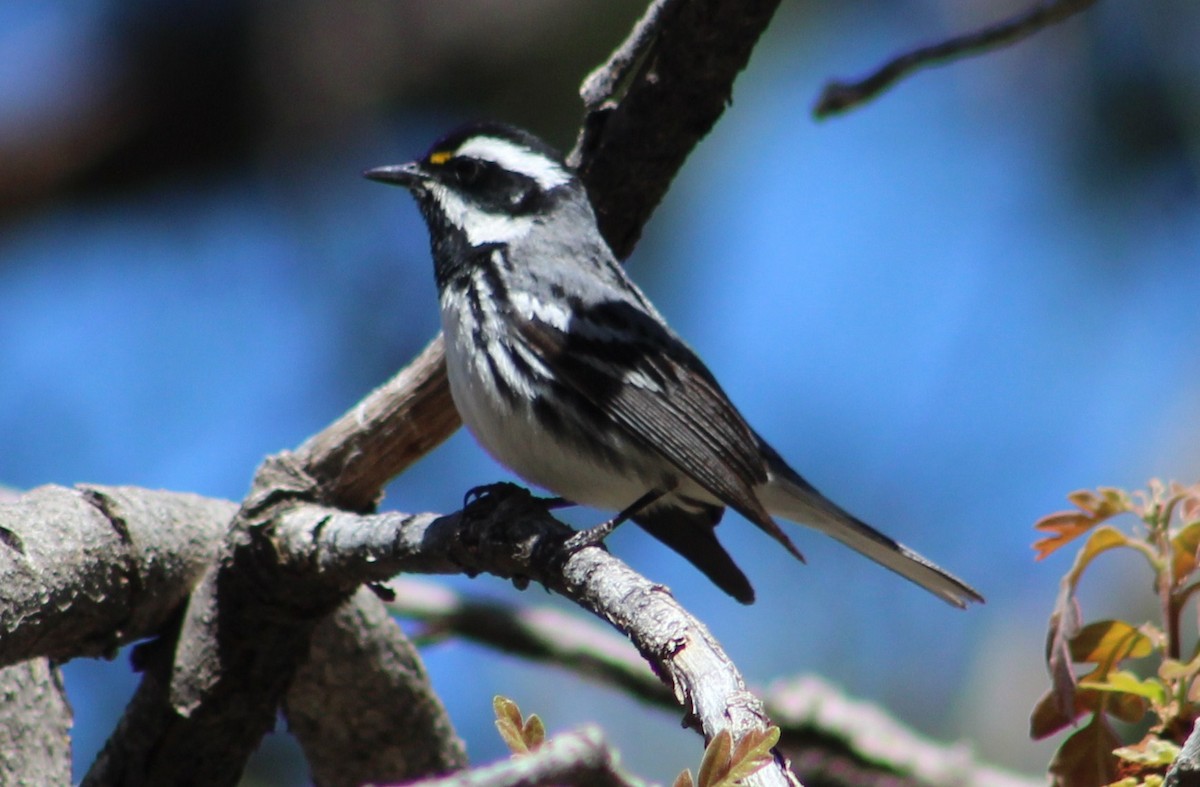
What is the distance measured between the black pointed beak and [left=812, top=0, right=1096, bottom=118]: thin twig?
1.31 metres

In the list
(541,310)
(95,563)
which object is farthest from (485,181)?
(95,563)

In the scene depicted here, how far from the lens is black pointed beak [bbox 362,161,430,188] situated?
12.6 ft

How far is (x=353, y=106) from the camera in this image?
7785mm

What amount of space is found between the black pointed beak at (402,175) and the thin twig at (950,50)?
1.31 m

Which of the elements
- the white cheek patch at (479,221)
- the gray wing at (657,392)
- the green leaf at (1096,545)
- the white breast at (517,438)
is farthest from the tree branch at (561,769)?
the white cheek patch at (479,221)

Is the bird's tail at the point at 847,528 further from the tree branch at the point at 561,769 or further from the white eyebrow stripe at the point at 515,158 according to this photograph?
the tree branch at the point at 561,769

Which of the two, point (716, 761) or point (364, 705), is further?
point (364, 705)

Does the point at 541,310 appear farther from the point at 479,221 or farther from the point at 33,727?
the point at 33,727

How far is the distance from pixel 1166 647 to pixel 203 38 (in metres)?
7.08

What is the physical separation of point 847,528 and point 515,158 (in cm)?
143

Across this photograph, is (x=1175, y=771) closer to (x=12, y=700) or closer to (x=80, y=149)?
(x=12, y=700)

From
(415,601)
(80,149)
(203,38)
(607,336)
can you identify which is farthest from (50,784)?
(203,38)

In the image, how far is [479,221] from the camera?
375 cm

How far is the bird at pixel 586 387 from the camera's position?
10.3ft
